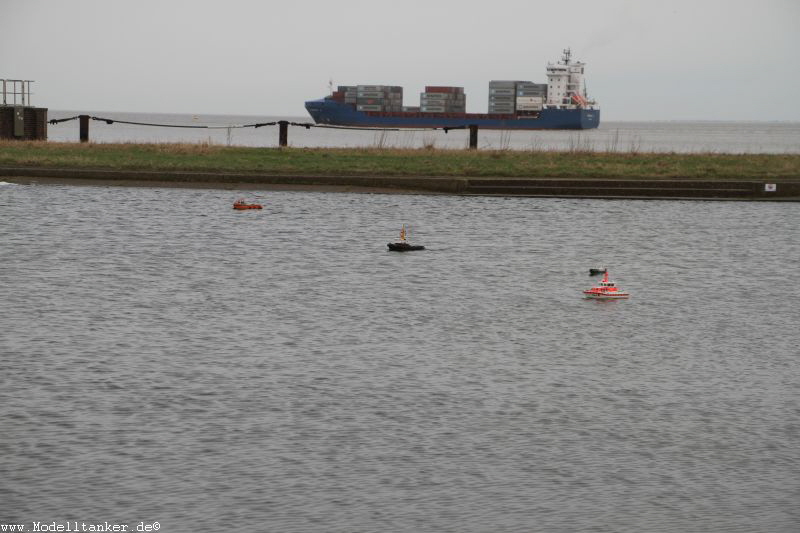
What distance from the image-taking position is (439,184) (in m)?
31.3

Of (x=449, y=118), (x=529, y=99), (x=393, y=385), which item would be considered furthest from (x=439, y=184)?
(x=529, y=99)

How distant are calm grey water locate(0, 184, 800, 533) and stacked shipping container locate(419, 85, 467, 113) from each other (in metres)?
156

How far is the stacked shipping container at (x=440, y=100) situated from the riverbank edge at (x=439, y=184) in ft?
480

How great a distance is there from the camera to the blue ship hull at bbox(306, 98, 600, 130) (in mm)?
158625

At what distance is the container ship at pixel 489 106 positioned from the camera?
161 m

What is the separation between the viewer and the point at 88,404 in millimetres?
10344

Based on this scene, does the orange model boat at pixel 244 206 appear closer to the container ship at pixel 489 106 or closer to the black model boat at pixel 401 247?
the black model boat at pixel 401 247

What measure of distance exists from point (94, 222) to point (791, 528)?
18.7m

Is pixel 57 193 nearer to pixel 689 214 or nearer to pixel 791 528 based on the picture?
pixel 689 214

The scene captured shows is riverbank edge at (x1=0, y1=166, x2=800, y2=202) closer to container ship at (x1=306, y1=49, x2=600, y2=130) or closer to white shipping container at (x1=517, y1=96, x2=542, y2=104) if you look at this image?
container ship at (x1=306, y1=49, x2=600, y2=130)

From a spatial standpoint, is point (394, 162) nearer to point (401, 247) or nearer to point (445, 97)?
point (401, 247)

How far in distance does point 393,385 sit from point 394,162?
24842mm

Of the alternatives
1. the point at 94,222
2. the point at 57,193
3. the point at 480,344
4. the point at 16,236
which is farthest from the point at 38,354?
the point at 57,193

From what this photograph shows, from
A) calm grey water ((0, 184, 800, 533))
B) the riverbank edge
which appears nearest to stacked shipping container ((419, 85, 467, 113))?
the riverbank edge
